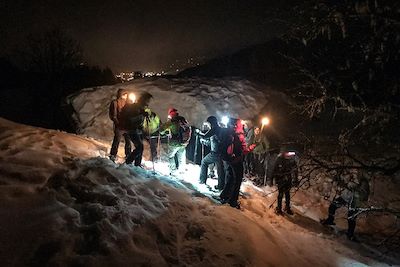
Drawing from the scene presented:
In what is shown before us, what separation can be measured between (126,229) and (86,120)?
35.6 ft

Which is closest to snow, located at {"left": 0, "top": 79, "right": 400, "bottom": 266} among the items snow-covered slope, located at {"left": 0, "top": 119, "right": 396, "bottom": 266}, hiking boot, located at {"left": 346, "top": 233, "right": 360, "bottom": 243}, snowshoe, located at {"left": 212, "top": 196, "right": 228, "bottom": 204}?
snow-covered slope, located at {"left": 0, "top": 119, "right": 396, "bottom": 266}

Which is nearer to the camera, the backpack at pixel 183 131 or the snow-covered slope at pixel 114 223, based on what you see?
the snow-covered slope at pixel 114 223

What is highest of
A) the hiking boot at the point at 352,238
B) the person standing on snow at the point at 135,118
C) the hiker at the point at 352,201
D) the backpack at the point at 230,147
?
the person standing on snow at the point at 135,118

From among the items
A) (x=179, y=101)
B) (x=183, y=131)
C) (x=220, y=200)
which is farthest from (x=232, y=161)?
(x=179, y=101)

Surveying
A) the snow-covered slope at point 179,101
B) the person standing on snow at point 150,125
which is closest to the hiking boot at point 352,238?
the person standing on snow at point 150,125

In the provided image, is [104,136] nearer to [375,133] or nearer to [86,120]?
[86,120]

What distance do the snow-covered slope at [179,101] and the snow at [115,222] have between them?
534cm

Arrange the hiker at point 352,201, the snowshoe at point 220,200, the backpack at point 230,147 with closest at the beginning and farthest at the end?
the snowshoe at point 220,200
the backpack at point 230,147
the hiker at point 352,201

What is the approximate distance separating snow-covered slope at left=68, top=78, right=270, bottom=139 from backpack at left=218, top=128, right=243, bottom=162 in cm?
608

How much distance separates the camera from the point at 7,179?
638cm

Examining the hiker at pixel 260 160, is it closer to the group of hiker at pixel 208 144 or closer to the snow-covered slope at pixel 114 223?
the group of hiker at pixel 208 144

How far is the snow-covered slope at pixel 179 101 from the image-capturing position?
15.6 m

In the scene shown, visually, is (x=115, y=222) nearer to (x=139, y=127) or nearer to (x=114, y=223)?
(x=114, y=223)

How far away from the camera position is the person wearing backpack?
9.32 m
